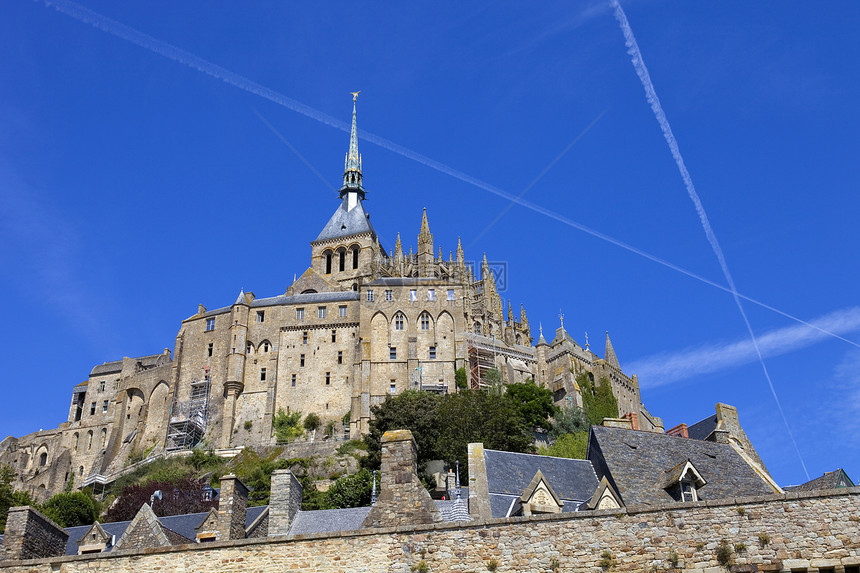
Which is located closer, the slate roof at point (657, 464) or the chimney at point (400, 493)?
the chimney at point (400, 493)

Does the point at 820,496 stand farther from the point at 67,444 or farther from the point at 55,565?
the point at 67,444

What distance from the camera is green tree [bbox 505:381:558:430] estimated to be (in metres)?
71.6

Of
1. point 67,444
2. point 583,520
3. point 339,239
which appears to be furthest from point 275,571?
point 339,239

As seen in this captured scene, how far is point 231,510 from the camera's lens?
22609 millimetres

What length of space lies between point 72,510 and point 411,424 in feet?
73.7

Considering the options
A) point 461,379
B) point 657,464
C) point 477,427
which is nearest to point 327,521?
point 657,464

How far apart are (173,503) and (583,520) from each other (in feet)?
119

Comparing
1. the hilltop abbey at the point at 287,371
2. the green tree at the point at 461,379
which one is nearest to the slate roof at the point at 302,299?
the hilltop abbey at the point at 287,371

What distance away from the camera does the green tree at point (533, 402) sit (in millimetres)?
A: 71625

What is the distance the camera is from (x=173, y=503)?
48281 mm

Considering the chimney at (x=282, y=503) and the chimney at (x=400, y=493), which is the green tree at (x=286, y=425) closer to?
the chimney at (x=282, y=503)

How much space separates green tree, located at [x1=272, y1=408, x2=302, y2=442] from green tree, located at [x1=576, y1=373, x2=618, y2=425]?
2360 cm

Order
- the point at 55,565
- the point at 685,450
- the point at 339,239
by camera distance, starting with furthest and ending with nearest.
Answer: the point at 339,239 < the point at 685,450 < the point at 55,565

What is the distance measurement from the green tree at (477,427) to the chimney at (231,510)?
24961 millimetres
